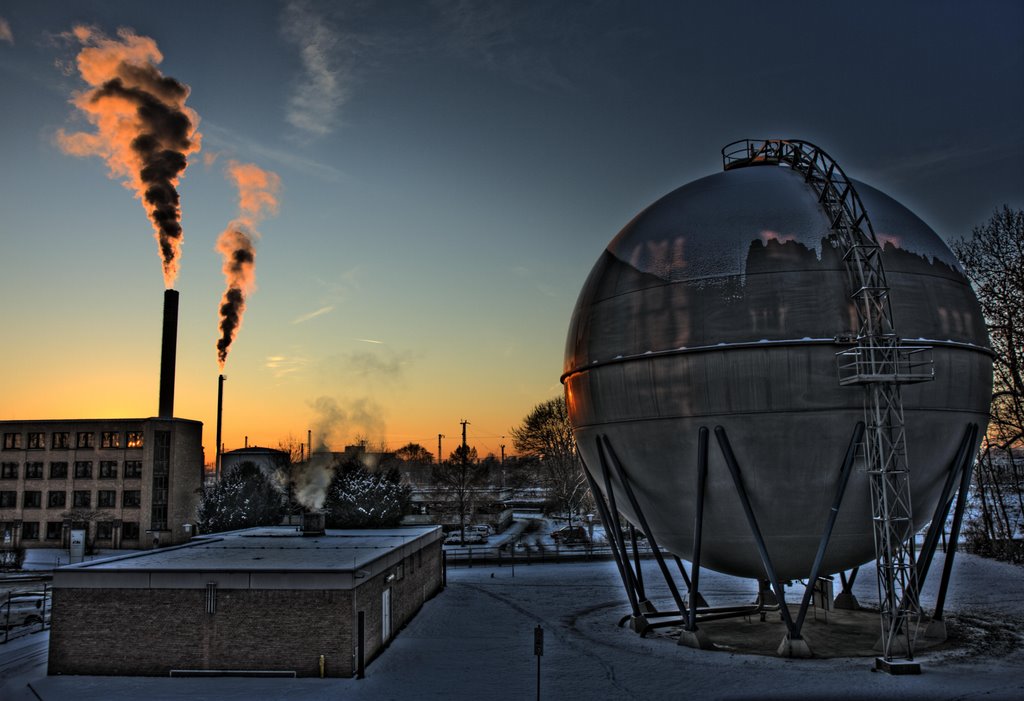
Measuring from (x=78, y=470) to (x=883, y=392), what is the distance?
55.8 metres

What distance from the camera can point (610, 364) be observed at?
19.3 meters

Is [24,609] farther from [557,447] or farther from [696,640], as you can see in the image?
[557,447]

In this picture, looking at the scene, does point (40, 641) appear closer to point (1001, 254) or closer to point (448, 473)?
point (1001, 254)

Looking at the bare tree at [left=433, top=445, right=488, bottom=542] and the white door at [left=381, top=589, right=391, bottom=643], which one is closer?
the white door at [left=381, top=589, right=391, bottom=643]

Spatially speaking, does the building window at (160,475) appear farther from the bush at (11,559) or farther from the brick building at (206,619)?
the brick building at (206,619)

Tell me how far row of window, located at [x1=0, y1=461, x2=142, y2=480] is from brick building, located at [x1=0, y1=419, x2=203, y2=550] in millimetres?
72

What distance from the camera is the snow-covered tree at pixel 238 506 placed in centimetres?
5362

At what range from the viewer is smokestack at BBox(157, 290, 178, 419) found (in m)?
50.6

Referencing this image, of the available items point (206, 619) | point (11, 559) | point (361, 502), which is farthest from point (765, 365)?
point (11, 559)

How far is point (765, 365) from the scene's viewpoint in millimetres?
17422

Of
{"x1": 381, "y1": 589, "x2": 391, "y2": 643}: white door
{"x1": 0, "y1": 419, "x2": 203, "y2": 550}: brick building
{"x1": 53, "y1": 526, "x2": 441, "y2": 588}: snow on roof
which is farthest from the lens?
{"x1": 0, "y1": 419, "x2": 203, "y2": 550}: brick building

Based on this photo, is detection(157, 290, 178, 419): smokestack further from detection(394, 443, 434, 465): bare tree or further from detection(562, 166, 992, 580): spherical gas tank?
detection(394, 443, 434, 465): bare tree

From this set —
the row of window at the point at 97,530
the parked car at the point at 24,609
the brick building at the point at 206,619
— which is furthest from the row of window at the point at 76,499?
the brick building at the point at 206,619

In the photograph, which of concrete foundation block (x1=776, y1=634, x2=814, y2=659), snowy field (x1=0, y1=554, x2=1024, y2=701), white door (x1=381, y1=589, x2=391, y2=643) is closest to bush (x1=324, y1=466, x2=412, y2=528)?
snowy field (x1=0, y1=554, x2=1024, y2=701)
